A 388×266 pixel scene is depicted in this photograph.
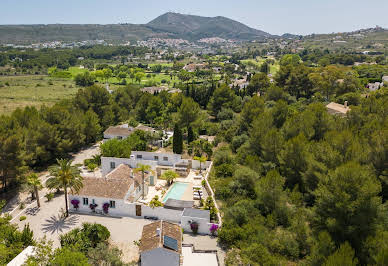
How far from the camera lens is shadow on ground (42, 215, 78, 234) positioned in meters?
25.8

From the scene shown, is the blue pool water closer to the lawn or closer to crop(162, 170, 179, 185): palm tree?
crop(162, 170, 179, 185): palm tree

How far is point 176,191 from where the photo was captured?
3409 cm

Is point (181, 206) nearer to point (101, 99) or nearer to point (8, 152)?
point (8, 152)

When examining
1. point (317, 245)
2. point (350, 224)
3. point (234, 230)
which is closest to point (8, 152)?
point (234, 230)

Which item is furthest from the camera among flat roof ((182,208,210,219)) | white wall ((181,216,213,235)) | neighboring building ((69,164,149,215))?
neighboring building ((69,164,149,215))

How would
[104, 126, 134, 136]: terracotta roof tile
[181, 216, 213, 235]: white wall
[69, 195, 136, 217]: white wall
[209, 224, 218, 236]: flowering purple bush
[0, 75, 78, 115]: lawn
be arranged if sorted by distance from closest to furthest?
[209, 224, 218, 236]: flowering purple bush < [181, 216, 213, 235]: white wall < [69, 195, 136, 217]: white wall < [104, 126, 134, 136]: terracotta roof tile < [0, 75, 78, 115]: lawn

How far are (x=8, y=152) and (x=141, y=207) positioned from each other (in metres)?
15.5

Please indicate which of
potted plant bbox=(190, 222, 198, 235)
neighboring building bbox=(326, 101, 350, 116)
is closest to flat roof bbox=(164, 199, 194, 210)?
potted plant bbox=(190, 222, 198, 235)

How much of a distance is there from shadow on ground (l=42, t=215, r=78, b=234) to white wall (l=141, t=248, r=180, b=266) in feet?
31.0

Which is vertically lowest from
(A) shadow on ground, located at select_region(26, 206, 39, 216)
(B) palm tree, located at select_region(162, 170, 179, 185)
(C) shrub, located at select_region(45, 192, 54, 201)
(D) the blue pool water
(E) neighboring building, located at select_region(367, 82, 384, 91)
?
(D) the blue pool water

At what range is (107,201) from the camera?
2842 centimetres

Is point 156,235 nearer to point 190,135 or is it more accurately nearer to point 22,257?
point 22,257

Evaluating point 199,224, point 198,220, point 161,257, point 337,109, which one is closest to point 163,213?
point 198,220

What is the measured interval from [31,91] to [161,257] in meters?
92.8
